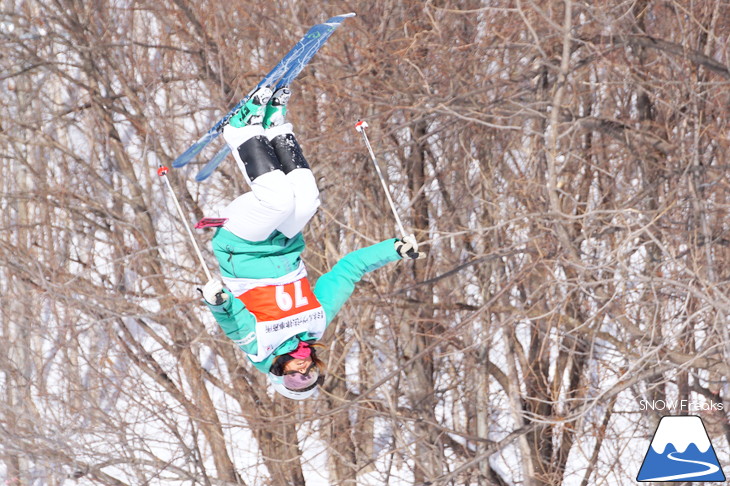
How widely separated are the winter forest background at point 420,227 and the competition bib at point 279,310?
3290 mm

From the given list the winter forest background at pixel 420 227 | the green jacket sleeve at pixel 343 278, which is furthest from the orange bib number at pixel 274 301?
the winter forest background at pixel 420 227

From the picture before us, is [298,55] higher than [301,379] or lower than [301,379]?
higher

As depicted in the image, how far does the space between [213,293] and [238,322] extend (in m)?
0.41

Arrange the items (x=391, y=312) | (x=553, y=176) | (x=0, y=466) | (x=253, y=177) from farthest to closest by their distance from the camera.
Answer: (x=0, y=466), (x=391, y=312), (x=553, y=176), (x=253, y=177)

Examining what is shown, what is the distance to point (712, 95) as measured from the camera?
8.76 metres

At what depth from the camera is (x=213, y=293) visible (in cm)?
446

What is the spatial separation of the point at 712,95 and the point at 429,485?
4.19 m

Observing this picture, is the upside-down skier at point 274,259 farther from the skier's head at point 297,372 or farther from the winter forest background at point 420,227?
the winter forest background at point 420,227

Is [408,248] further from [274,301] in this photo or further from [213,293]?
[213,293]

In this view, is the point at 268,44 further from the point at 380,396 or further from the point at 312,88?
the point at 380,396

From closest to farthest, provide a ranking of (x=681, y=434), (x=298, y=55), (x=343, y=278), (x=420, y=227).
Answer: (x=298, y=55), (x=343, y=278), (x=681, y=434), (x=420, y=227)

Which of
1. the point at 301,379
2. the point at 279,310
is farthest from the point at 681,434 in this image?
the point at 279,310

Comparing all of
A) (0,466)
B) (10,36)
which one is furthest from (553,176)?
(0,466)

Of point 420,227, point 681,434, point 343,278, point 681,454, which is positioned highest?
point 420,227
